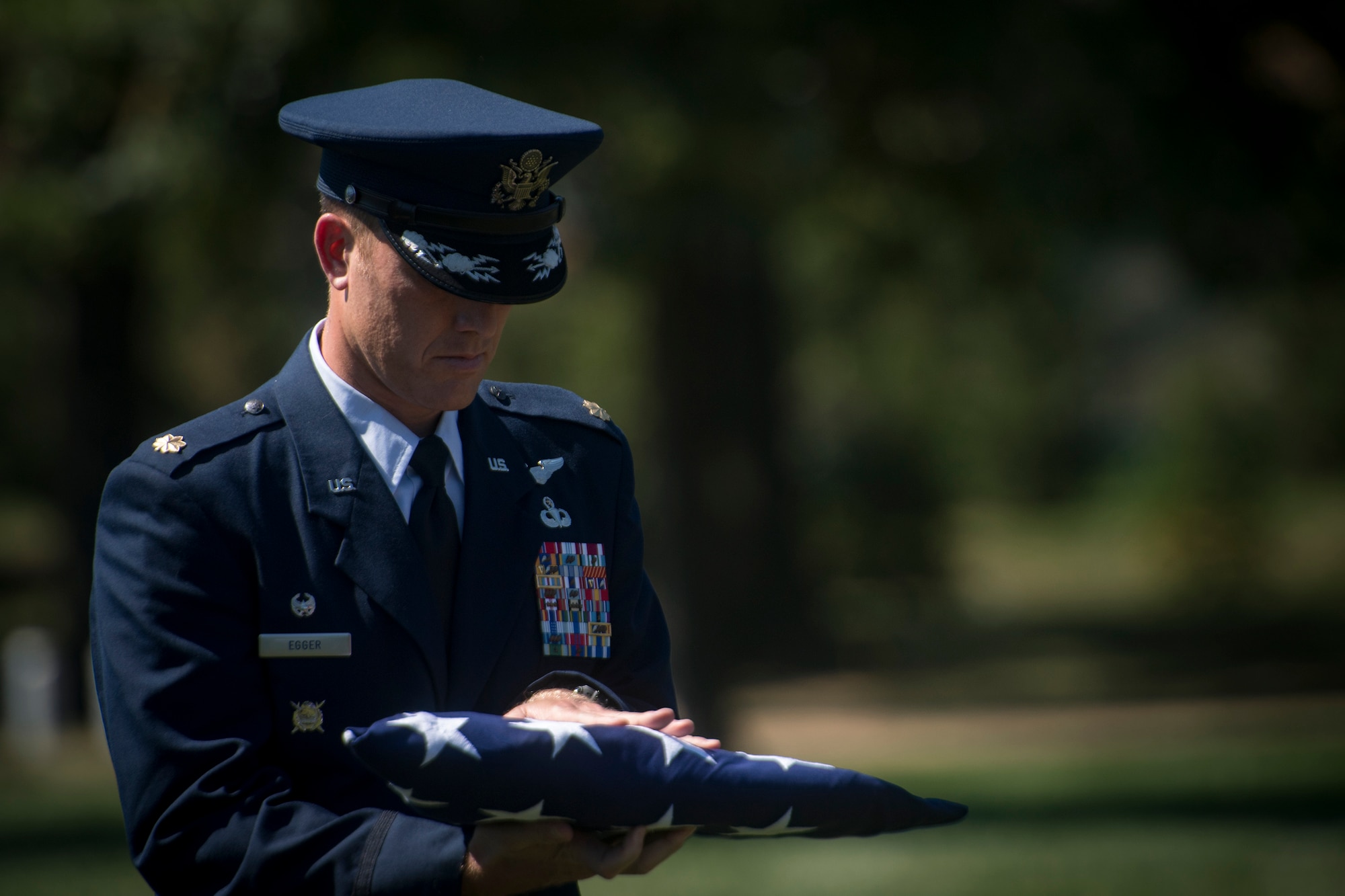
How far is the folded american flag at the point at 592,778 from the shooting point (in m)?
1.85

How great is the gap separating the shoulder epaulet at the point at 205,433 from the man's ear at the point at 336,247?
0.23 m

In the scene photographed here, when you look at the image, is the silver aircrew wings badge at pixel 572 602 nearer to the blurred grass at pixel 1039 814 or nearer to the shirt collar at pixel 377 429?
the shirt collar at pixel 377 429

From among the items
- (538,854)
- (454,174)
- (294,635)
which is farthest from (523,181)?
(538,854)

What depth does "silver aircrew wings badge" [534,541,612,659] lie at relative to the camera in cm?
236

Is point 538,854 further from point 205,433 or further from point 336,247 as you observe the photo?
point 336,247

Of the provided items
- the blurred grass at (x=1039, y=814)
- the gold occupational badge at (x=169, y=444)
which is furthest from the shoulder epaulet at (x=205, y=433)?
the blurred grass at (x=1039, y=814)

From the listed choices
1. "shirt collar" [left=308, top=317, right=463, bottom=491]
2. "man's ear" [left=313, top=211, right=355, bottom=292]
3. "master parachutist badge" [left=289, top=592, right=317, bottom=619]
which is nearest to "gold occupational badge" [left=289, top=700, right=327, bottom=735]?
"master parachutist badge" [left=289, top=592, right=317, bottom=619]

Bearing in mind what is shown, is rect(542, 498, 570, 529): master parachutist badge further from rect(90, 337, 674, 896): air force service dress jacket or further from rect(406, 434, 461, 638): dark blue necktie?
rect(406, 434, 461, 638): dark blue necktie

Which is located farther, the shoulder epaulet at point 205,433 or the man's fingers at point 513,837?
the shoulder epaulet at point 205,433

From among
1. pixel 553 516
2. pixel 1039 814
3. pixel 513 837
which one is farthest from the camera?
pixel 1039 814

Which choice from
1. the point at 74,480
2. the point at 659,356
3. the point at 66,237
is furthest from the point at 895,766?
the point at 74,480

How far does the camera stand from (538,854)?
2.00m

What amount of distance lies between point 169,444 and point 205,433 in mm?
55

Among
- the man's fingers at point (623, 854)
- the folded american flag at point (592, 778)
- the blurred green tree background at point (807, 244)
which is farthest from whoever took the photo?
the blurred green tree background at point (807, 244)
